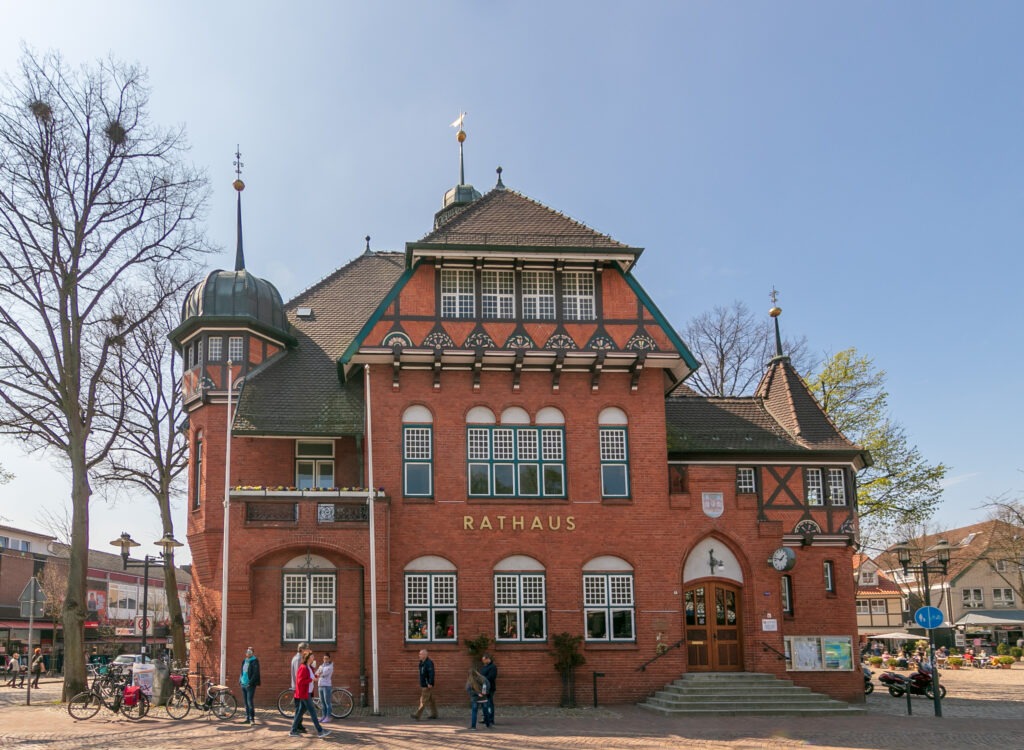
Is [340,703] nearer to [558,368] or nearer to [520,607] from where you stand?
[520,607]

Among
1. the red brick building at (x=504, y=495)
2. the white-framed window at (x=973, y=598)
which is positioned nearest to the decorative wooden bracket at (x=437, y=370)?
the red brick building at (x=504, y=495)

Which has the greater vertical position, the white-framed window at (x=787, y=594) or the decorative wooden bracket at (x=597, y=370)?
the decorative wooden bracket at (x=597, y=370)

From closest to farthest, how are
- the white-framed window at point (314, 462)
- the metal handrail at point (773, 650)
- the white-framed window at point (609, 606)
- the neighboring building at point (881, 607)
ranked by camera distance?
the white-framed window at point (609, 606)
the metal handrail at point (773, 650)
the white-framed window at point (314, 462)
the neighboring building at point (881, 607)

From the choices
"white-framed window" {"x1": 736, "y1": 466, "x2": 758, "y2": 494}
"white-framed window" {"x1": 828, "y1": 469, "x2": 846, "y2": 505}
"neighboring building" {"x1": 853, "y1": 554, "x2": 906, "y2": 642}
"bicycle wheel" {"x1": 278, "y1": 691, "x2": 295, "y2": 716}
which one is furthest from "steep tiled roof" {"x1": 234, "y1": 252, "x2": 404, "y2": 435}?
"neighboring building" {"x1": 853, "y1": 554, "x2": 906, "y2": 642}

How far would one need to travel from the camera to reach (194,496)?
2706 cm

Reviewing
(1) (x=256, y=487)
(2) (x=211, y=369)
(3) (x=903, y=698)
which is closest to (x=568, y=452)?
(1) (x=256, y=487)

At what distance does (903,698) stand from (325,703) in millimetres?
18892

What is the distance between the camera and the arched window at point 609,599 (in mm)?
25406

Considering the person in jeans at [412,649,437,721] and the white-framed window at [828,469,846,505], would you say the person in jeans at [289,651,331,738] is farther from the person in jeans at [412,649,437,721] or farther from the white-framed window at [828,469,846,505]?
the white-framed window at [828,469,846,505]

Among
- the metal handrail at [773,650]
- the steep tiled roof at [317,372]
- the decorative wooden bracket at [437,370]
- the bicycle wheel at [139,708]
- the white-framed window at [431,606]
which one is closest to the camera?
the bicycle wheel at [139,708]

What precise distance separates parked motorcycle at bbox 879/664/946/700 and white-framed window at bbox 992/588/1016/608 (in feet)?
195

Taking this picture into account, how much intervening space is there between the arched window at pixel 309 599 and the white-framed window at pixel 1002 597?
75114mm

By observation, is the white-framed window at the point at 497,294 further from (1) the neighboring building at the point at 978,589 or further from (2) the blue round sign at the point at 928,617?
(1) the neighboring building at the point at 978,589

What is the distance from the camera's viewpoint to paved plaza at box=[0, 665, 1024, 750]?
718 inches
